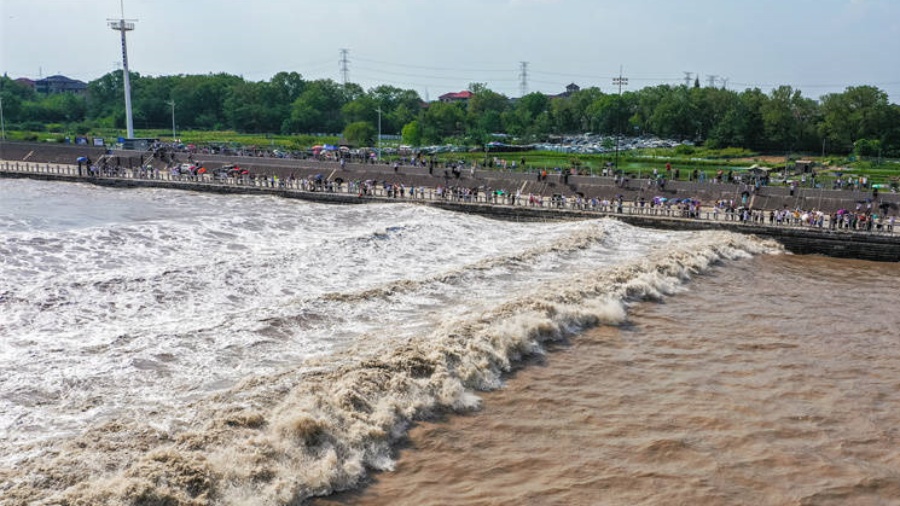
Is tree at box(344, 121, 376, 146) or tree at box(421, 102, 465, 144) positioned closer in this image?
tree at box(344, 121, 376, 146)

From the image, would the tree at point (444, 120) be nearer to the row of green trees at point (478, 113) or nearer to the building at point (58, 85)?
the row of green trees at point (478, 113)

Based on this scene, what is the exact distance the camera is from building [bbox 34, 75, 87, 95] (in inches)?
7195

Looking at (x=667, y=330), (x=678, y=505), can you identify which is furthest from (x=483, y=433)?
(x=667, y=330)

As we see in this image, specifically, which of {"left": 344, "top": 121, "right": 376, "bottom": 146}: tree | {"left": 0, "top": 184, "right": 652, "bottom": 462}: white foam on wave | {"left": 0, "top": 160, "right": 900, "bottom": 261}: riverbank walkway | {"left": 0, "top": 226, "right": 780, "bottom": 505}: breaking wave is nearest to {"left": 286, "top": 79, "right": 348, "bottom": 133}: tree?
{"left": 344, "top": 121, "right": 376, "bottom": 146}: tree

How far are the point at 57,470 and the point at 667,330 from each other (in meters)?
14.4

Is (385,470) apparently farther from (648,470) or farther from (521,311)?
(521,311)

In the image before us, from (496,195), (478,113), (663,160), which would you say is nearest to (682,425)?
(496,195)

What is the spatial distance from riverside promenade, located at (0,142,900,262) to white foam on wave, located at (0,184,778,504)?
9.41 meters

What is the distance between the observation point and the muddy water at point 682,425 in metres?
11.3

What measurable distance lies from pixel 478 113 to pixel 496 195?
244 feet

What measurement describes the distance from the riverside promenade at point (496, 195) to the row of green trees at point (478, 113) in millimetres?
30502

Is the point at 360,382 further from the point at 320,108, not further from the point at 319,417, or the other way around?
the point at 320,108

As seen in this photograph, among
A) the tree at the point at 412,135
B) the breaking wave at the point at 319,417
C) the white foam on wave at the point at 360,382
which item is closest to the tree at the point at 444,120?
the tree at the point at 412,135

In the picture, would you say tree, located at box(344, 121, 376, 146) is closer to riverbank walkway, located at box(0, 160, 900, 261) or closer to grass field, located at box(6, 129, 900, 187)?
grass field, located at box(6, 129, 900, 187)
